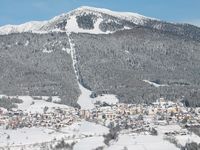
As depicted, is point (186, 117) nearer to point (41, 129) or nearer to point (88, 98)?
point (41, 129)

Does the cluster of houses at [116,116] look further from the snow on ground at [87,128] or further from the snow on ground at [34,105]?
the snow on ground at [34,105]

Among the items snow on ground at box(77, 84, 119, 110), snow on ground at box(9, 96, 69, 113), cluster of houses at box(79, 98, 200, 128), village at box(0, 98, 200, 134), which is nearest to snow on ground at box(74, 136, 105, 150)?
village at box(0, 98, 200, 134)

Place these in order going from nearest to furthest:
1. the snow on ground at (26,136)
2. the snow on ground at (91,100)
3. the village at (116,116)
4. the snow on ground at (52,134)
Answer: the snow on ground at (52,134), the snow on ground at (26,136), the village at (116,116), the snow on ground at (91,100)

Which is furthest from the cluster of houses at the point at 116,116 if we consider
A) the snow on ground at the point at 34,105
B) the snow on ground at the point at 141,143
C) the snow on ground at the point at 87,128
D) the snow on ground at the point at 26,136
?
the snow on ground at the point at 141,143

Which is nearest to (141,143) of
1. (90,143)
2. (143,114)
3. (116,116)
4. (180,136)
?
(90,143)

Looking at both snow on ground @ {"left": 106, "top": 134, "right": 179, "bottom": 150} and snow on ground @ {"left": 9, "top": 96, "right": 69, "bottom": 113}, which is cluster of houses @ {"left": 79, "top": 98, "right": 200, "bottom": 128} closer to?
snow on ground @ {"left": 9, "top": 96, "right": 69, "bottom": 113}
